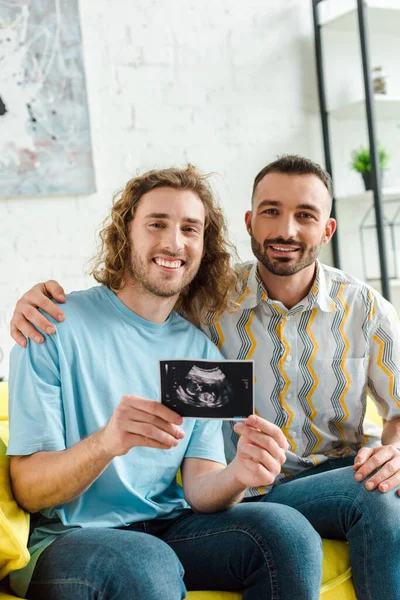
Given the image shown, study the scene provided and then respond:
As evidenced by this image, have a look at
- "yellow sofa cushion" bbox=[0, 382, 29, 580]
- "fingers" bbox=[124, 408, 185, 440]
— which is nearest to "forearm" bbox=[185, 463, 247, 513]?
"fingers" bbox=[124, 408, 185, 440]

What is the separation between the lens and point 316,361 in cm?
190

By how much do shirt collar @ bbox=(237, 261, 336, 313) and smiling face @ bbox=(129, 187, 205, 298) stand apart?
191 mm

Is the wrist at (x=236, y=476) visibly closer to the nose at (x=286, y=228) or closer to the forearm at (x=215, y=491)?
the forearm at (x=215, y=491)

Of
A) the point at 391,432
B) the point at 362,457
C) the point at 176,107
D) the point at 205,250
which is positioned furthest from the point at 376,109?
the point at 362,457

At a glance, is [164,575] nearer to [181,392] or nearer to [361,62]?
[181,392]

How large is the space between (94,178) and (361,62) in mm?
1385

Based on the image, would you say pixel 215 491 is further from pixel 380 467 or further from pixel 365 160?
pixel 365 160

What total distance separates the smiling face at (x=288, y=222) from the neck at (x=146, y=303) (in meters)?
0.35

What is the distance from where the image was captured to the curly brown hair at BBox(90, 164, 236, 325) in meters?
1.78

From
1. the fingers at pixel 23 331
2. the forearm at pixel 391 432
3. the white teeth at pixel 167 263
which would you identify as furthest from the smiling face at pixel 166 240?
the forearm at pixel 391 432

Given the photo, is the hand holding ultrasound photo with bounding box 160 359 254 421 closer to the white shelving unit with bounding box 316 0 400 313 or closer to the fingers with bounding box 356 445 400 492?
the fingers with bounding box 356 445 400 492

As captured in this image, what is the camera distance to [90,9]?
293 cm

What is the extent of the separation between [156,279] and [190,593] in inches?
25.1

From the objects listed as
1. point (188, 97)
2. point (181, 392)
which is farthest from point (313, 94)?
point (181, 392)
